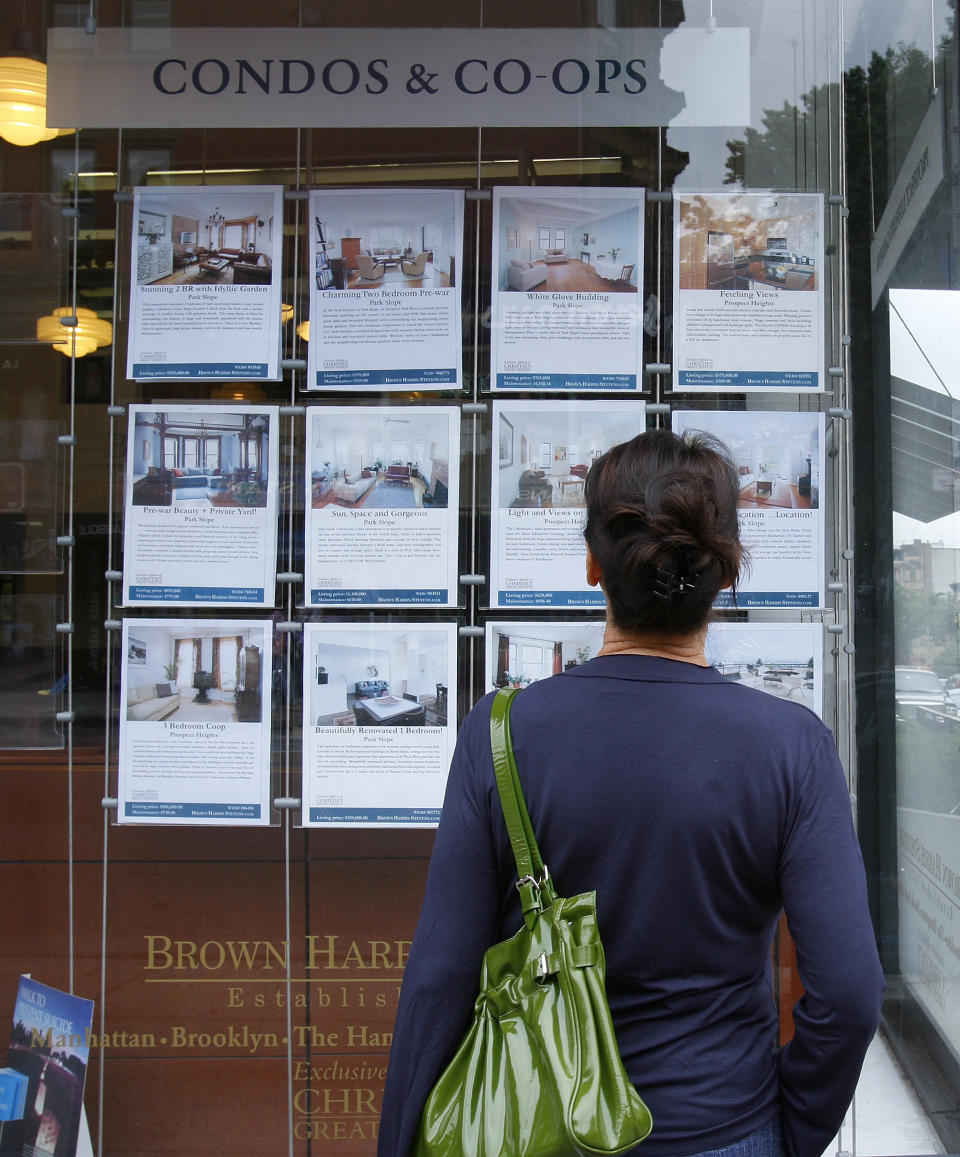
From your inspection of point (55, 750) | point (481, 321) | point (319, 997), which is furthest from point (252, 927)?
point (481, 321)

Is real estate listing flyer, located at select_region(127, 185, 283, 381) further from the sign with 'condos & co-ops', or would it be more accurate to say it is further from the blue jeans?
the blue jeans

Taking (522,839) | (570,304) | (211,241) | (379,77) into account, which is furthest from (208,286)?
(522,839)

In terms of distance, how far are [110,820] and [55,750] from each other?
272mm

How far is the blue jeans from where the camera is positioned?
4.97 ft

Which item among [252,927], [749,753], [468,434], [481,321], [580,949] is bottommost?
[252,927]

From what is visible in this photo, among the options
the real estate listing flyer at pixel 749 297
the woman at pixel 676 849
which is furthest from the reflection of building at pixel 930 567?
the woman at pixel 676 849

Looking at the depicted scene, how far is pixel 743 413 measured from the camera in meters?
3.27

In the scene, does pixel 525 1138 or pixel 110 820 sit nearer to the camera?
pixel 525 1138

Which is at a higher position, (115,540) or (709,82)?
(709,82)

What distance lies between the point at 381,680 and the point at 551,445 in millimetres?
858

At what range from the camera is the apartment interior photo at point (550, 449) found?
327 centimetres

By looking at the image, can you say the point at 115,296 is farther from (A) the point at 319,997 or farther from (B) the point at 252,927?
(A) the point at 319,997

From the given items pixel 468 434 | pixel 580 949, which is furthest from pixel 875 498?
pixel 580 949

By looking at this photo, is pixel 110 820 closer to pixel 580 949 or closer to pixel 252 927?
pixel 252 927
